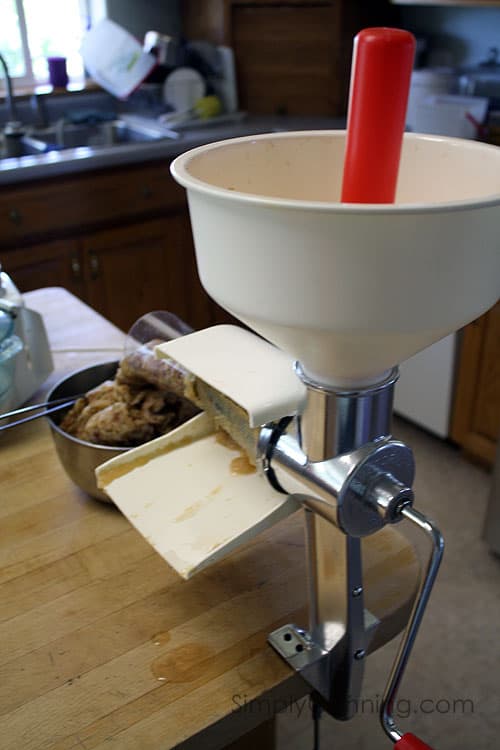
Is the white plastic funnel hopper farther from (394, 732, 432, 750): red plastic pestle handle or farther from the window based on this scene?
the window

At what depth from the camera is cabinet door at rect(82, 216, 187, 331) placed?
2146mm

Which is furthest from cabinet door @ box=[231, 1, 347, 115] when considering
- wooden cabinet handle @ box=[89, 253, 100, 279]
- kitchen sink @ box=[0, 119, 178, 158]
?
wooden cabinet handle @ box=[89, 253, 100, 279]

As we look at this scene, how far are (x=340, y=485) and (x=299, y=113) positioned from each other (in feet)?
7.51

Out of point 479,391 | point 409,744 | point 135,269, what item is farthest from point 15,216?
point 409,744

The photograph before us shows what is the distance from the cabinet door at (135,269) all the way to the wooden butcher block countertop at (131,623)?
4.66 feet

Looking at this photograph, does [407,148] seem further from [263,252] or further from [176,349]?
[176,349]

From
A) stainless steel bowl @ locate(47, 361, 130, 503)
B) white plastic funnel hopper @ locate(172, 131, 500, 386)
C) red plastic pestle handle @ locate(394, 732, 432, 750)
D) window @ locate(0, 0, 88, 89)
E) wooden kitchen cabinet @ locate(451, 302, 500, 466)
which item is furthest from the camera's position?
window @ locate(0, 0, 88, 89)

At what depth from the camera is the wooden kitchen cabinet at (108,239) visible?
1979mm

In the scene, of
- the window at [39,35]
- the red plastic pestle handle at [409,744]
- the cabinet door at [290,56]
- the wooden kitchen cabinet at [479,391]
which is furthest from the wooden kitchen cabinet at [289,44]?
the red plastic pestle handle at [409,744]

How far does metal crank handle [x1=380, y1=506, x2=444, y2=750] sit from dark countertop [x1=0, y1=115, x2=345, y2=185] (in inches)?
66.7

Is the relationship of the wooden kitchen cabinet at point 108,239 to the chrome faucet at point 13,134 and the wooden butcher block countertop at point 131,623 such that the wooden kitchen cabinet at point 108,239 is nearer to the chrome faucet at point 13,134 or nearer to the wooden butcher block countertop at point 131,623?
the chrome faucet at point 13,134

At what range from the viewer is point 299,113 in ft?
8.34

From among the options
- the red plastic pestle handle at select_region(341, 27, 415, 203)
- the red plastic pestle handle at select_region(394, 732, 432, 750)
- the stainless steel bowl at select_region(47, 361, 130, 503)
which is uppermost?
the red plastic pestle handle at select_region(341, 27, 415, 203)

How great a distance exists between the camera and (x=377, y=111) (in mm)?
403
